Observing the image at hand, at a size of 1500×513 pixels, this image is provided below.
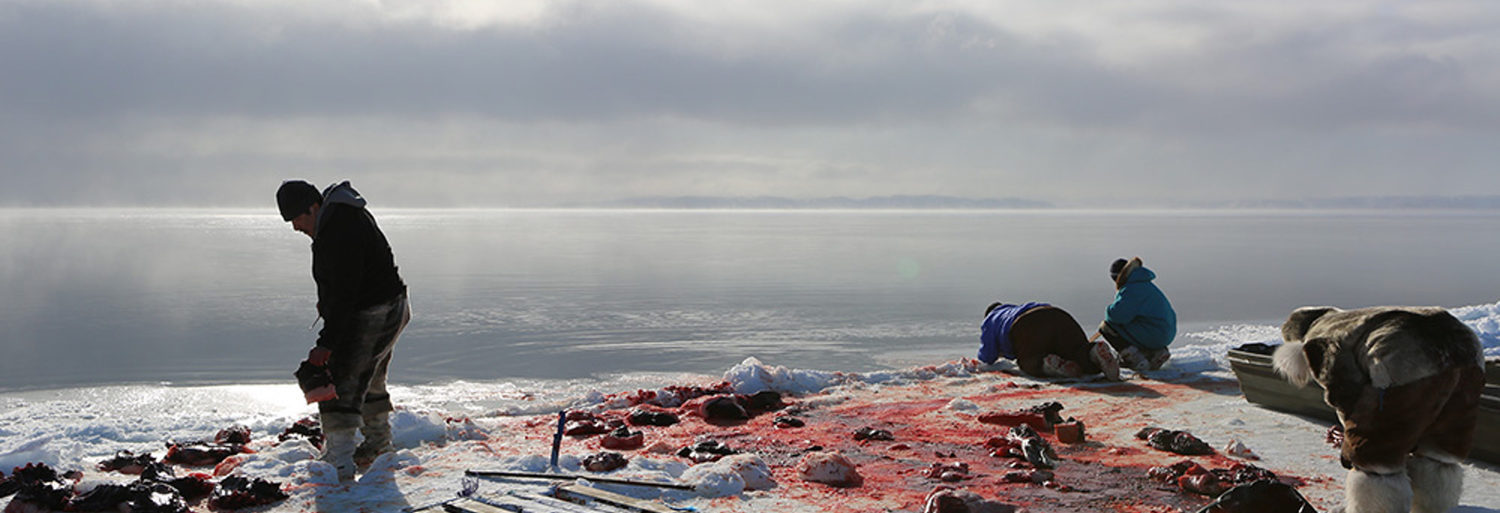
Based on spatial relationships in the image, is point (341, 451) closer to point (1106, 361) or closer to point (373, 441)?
point (373, 441)

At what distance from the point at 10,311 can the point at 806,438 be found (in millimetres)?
19422

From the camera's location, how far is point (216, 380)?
13.1 meters

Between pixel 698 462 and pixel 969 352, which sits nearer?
pixel 698 462

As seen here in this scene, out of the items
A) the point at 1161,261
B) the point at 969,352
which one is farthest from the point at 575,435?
the point at 1161,261

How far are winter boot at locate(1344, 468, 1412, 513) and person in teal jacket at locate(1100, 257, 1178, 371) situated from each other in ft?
20.3

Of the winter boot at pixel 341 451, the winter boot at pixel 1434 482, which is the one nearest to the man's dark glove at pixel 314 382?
the winter boot at pixel 341 451

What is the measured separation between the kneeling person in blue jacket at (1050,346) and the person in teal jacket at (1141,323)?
0.52 metres

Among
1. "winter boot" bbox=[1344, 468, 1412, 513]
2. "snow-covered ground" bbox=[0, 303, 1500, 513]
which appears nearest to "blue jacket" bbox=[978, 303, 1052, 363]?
"snow-covered ground" bbox=[0, 303, 1500, 513]

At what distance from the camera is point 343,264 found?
6.37 m

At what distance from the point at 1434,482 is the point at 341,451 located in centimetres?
604

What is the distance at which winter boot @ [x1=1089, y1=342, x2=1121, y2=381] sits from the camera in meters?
10.6

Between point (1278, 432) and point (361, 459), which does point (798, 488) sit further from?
point (1278, 432)

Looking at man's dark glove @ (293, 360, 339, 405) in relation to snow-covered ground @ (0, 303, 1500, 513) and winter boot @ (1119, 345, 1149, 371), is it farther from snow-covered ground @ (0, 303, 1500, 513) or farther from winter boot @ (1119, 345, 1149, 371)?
winter boot @ (1119, 345, 1149, 371)

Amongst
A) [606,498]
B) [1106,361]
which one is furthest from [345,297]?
[1106,361]
